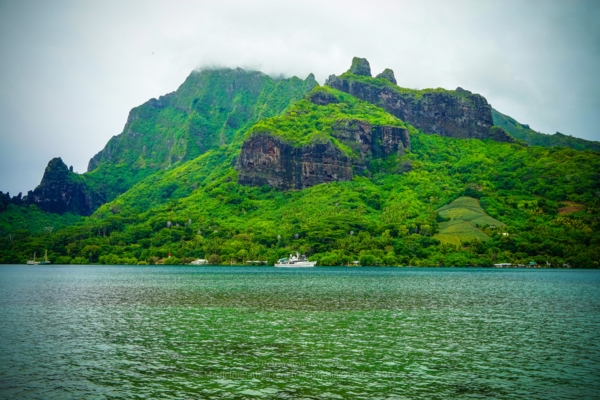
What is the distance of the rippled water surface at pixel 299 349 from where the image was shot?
30234mm

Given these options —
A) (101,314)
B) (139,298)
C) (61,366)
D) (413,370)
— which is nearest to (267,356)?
(413,370)

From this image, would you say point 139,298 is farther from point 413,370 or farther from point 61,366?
point 413,370

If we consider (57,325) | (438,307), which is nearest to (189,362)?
(57,325)

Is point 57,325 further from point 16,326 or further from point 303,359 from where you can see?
point 303,359

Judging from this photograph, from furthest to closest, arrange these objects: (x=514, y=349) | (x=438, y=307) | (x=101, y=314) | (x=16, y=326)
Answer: (x=438, y=307) → (x=101, y=314) → (x=16, y=326) → (x=514, y=349)

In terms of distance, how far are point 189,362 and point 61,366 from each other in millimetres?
9674

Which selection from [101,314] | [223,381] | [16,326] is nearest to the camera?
[223,381]

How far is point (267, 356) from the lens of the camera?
37.8 metres

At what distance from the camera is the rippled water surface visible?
30234 mm

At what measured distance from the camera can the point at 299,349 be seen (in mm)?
40344

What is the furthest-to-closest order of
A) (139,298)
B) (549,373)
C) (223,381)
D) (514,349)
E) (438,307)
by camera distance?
(139,298), (438,307), (514,349), (549,373), (223,381)

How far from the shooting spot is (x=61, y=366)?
3556 cm

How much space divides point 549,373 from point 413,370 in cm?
1000

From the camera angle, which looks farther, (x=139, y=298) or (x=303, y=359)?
(x=139, y=298)
